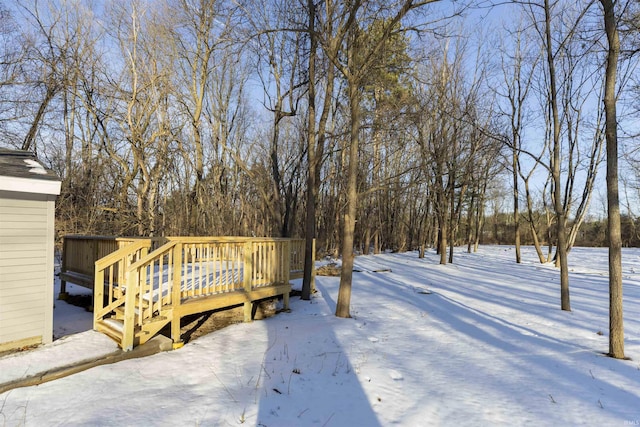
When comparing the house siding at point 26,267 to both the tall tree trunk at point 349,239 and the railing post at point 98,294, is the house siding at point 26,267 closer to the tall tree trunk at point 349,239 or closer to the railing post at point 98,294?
the railing post at point 98,294

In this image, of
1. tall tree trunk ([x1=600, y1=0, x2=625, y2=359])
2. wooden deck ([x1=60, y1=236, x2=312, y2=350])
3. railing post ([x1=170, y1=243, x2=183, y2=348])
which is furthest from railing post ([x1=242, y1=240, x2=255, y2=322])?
tall tree trunk ([x1=600, y1=0, x2=625, y2=359])

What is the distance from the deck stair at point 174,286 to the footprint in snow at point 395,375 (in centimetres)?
285

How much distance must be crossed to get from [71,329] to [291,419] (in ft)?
15.9

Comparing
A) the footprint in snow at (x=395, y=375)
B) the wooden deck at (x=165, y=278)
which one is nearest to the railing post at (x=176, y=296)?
the wooden deck at (x=165, y=278)

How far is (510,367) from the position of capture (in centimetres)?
402

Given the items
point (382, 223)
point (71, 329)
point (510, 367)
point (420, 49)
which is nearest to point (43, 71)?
point (71, 329)

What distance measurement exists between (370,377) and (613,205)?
405 cm

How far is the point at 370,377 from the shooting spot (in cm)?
372

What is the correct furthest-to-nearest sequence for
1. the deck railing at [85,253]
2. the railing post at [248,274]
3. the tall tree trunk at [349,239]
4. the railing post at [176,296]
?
the deck railing at [85,253] → the tall tree trunk at [349,239] → the railing post at [248,274] → the railing post at [176,296]

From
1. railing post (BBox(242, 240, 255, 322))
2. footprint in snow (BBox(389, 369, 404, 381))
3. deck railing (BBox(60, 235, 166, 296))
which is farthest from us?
Answer: deck railing (BBox(60, 235, 166, 296))

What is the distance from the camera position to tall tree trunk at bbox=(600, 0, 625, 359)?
4.36 metres

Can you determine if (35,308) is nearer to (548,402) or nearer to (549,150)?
(548,402)

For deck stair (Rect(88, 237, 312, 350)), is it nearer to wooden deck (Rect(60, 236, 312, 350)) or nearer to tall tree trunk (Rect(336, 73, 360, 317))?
wooden deck (Rect(60, 236, 312, 350))

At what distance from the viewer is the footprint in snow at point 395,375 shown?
372 cm
